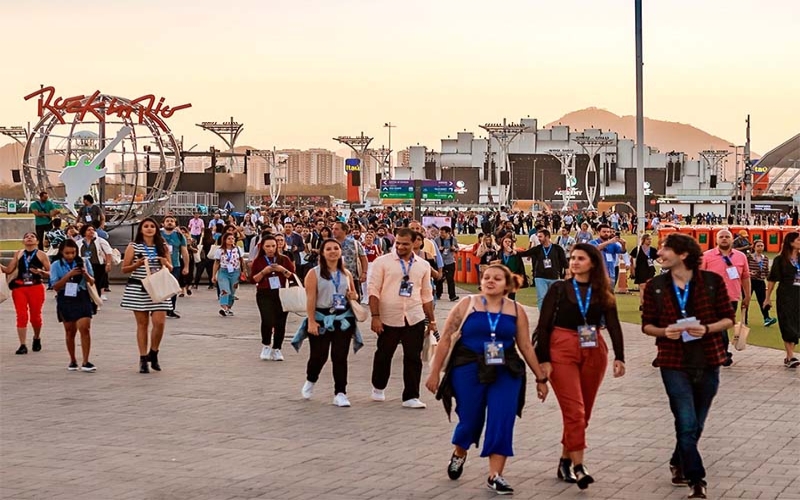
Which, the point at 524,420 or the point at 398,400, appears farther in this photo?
the point at 398,400

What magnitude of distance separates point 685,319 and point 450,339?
1.37m

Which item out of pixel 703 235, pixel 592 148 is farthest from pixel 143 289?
pixel 592 148

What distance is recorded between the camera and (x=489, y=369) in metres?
7.35

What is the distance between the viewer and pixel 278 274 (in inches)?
546

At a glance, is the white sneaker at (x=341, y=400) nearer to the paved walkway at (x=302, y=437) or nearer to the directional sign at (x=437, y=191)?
the paved walkway at (x=302, y=437)

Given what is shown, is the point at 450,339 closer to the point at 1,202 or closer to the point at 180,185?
the point at 180,185

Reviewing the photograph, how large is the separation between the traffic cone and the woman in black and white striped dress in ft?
45.7

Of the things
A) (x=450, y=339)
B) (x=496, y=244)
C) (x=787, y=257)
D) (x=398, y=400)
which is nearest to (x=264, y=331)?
(x=398, y=400)

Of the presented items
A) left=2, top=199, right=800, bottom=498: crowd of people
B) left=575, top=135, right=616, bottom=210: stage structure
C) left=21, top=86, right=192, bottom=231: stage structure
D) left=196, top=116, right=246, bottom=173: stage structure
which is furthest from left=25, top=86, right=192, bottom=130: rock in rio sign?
left=575, top=135, right=616, bottom=210: stage structure

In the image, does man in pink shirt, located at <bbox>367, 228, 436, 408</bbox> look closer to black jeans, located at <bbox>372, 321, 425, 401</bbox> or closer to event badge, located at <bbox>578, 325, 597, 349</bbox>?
black jeans, located at <bbox>372, 321, 425, 401</bbox>

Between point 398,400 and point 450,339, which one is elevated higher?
point 450,339

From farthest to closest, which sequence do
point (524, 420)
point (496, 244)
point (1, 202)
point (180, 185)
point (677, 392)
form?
point (1, 202)
point (180, 185)
point (496, 244)
point (524, 420)
point (677, 392)

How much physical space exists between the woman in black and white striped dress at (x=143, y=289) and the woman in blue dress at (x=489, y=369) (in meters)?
5.36

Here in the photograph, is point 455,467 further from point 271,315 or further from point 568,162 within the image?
point 568,162
